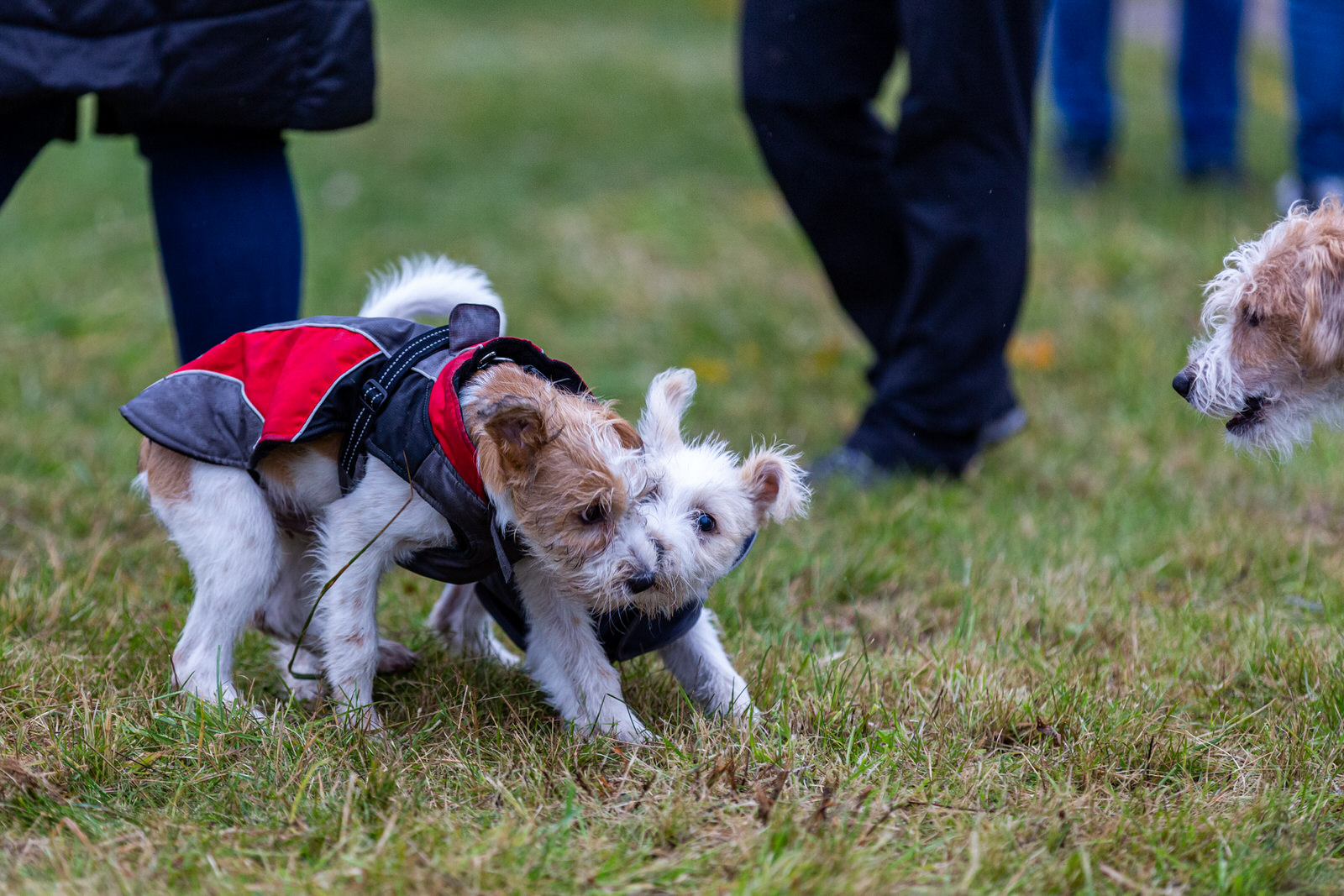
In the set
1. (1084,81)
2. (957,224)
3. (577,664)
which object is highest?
(1084,81)

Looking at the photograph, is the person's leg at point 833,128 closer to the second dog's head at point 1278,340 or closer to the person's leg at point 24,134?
the second dog's head at point 1278,340

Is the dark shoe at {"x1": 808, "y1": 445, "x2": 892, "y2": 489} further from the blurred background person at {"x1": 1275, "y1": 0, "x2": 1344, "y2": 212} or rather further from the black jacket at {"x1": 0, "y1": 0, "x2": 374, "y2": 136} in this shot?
the blurred background person at {"x1": 1275, "y1": 0, "x2": 1344, "y2": 212}

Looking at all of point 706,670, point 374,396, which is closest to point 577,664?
point 706,670

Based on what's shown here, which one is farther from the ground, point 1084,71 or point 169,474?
point 1084,71

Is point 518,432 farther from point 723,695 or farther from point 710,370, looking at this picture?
point 710,370

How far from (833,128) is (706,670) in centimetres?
219

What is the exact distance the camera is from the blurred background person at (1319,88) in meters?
5.62

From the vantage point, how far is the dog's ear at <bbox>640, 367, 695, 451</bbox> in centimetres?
236

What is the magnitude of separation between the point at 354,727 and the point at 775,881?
0.88 meters

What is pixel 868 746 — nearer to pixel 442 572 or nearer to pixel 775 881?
pixel 775 881

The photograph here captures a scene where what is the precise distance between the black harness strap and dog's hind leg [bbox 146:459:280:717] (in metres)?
0.23

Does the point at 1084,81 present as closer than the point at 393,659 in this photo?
No

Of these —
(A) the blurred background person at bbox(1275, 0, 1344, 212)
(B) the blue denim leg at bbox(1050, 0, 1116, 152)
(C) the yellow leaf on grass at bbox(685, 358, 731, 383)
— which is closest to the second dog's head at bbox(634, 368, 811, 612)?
(C) the yellow leaf on grass at bbox(685, 358, 731, 383)

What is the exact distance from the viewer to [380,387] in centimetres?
237
